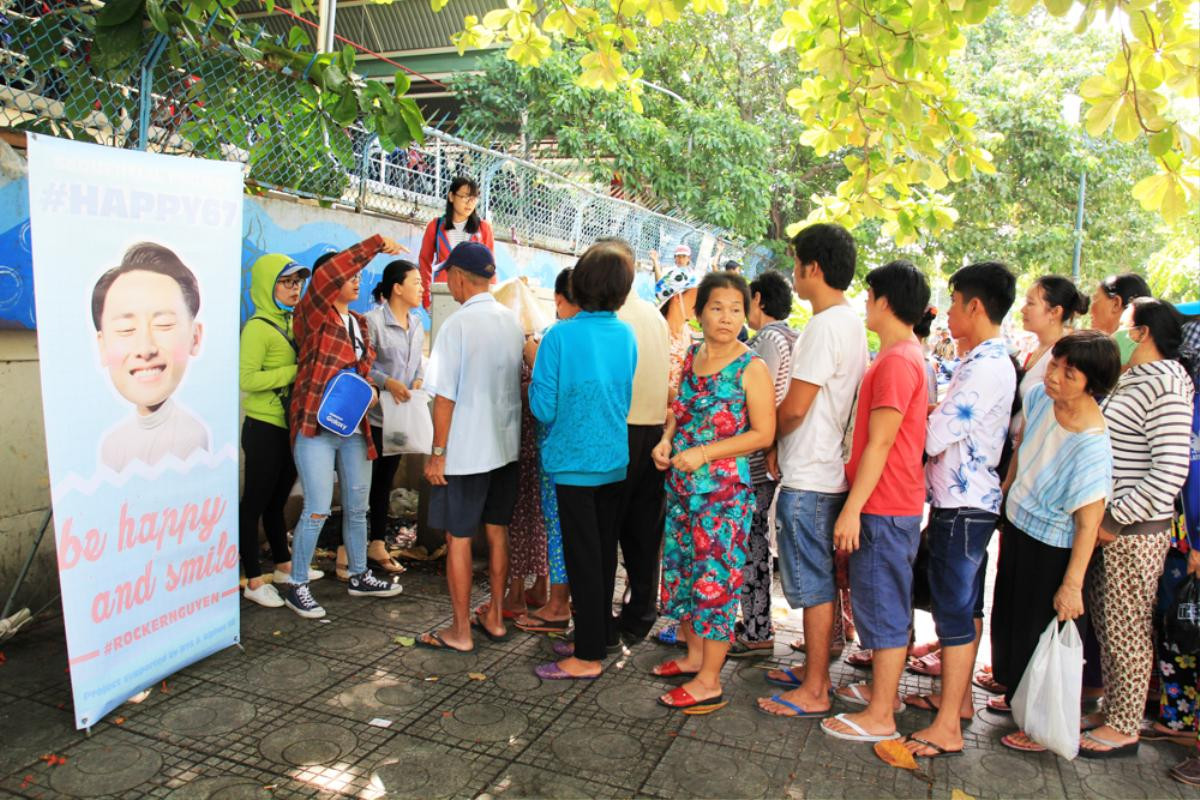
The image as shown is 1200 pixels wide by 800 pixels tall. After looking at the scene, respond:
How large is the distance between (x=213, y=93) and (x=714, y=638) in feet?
12.2

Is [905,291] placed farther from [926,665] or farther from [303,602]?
Result: [303,602]

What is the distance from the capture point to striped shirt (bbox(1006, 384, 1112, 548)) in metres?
3.00

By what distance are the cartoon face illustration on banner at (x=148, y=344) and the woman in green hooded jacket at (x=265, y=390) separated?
31.5 inches

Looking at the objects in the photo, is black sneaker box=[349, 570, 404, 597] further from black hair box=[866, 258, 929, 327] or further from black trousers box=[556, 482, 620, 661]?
black hair box=[866, 258, 929, 327]

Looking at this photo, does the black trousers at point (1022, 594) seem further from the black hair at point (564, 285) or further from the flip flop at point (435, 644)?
the flip flop at point (435, 644)

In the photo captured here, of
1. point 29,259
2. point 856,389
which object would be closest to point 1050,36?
point 856,389

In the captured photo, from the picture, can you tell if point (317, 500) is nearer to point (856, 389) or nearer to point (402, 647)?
point (402, 647)

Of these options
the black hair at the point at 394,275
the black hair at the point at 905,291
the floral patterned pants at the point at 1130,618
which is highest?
the black hair at the point at 394,275

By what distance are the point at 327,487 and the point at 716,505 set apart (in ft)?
6.47

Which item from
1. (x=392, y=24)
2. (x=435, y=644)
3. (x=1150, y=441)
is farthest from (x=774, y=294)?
(x=392, y=24)

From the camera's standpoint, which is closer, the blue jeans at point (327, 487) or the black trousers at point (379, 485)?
the blue jeans at point (327, 487)

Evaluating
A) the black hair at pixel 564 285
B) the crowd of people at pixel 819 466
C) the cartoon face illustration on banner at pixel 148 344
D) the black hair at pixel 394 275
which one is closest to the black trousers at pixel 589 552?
the crowd of people at pixel 819 466

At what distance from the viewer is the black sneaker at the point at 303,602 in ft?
13.6

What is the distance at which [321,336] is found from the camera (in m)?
4.13
